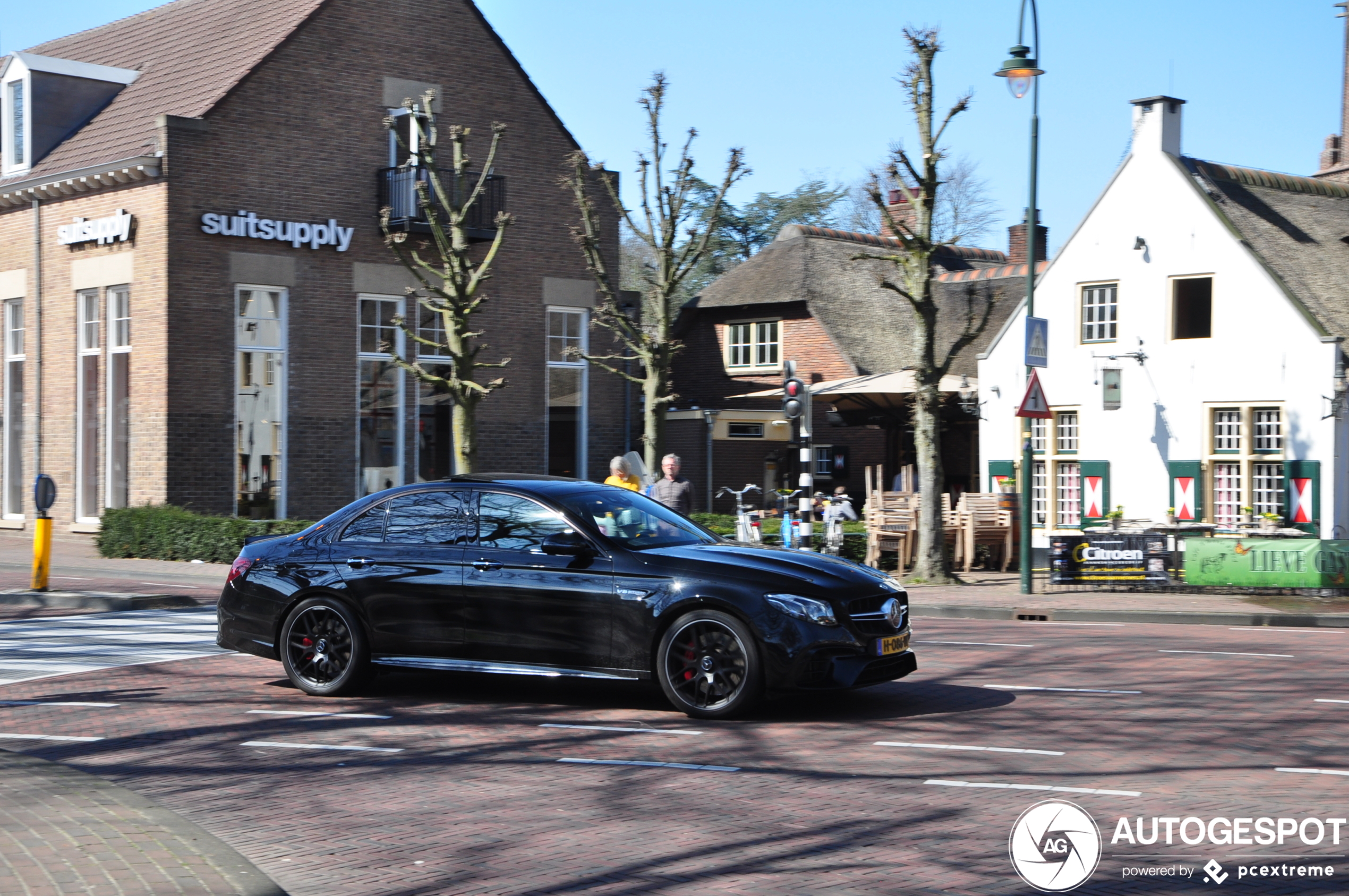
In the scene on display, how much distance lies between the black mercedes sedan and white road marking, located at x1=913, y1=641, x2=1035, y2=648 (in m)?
4.15

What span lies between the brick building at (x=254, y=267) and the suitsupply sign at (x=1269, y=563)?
48.4 ft

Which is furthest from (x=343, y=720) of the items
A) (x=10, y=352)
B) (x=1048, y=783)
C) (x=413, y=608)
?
(x=10, y=352)

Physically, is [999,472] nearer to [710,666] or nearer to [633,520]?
[633,520]

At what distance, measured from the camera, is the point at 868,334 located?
37.3 m

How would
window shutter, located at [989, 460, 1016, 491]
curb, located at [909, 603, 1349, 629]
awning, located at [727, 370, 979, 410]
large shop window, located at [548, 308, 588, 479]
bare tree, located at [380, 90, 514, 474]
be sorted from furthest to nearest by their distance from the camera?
large shop window, located at [548, 308, 588, 479] → awning, located at [727, 370, 979, 410] → window shutter, located at [989, 460, 1016, 491] → bare tree, located at [380, 90, 514, 474] → curb, located at [909, 603, 1349, 629]

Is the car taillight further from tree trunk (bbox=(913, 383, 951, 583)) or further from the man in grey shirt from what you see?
tree trunk (bbox=(913, 383, 951, 583))

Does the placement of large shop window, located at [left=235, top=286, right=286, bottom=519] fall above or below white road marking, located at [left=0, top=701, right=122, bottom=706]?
above

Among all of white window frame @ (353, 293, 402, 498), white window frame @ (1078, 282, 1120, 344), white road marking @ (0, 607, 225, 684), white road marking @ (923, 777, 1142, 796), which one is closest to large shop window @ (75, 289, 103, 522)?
white window frame @ (353, 293, 402, 498)

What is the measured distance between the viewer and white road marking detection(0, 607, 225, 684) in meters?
11.4

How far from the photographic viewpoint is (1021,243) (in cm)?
4038

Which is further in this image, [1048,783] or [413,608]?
[413,608]

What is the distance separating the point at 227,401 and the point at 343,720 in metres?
17.7

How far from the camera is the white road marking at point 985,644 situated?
43.5ft

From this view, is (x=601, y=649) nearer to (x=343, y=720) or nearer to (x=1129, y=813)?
(x=343, y=720)
